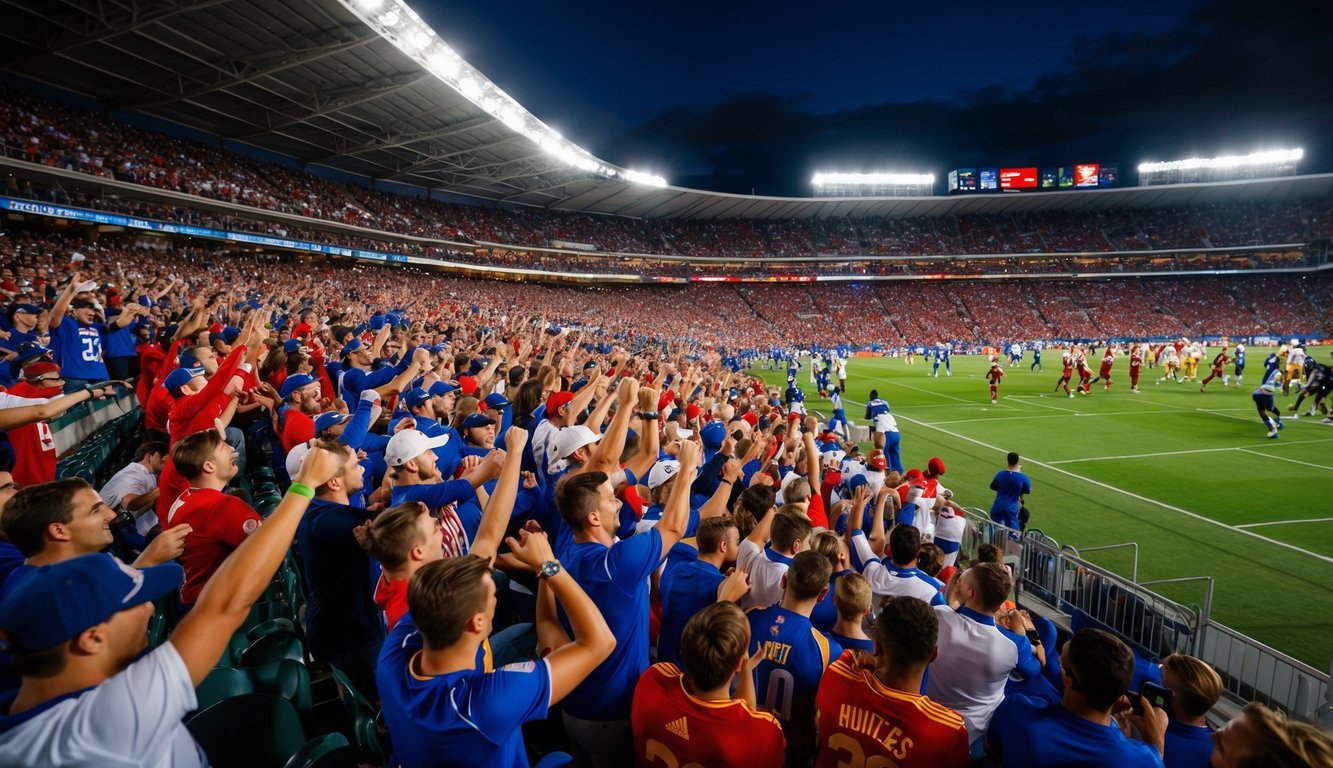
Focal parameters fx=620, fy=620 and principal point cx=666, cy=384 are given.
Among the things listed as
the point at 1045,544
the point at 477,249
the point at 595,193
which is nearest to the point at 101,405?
the point at 1045,544

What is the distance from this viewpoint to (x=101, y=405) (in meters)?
9.06

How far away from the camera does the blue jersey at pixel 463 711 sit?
75.4 inches

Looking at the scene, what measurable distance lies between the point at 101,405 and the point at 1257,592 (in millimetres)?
16220

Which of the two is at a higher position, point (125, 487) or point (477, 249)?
point (477, 249)

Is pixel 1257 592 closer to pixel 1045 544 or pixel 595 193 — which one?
pixel 1045 544

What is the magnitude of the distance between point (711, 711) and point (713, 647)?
268 mm

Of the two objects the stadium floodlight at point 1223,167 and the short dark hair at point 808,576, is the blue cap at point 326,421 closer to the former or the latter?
the short dark hair at point 808,576

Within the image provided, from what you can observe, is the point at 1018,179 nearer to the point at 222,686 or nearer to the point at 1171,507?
the point at 1171,507

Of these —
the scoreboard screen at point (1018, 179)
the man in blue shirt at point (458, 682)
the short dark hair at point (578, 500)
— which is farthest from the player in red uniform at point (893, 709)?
the scoreboard screen at point (1018, 179)

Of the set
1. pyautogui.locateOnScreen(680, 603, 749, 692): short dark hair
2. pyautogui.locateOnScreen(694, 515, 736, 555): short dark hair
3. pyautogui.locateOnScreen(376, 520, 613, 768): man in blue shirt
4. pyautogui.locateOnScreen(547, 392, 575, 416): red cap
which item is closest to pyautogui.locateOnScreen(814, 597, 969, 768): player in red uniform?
pyautogui.locateOnScreen(680, 603, 749, 692): short dark hair

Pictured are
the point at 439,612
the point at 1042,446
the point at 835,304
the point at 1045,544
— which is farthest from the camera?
the point at 835,304

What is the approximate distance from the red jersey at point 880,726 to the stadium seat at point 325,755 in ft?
6.27

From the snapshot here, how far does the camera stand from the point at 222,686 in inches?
109

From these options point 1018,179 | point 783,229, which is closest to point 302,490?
point 783,229
